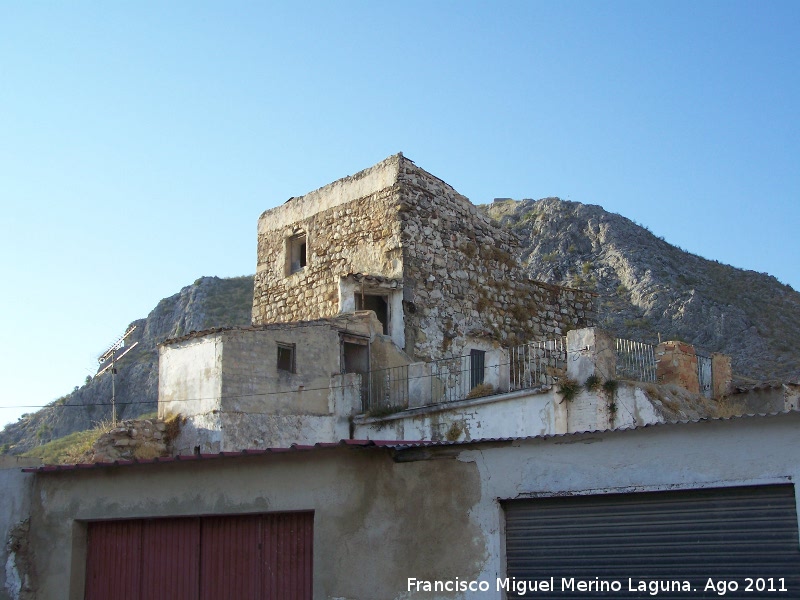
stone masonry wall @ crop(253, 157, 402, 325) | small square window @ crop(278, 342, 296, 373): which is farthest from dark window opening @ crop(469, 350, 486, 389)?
small square window @ crop(278, 342, 296, 373)

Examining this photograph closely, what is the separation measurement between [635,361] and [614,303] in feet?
82.9

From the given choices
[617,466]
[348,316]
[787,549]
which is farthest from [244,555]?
[348,316]

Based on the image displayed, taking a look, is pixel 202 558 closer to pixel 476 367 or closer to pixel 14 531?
pixel 14 531

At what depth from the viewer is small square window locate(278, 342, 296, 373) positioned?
17594 millimetres

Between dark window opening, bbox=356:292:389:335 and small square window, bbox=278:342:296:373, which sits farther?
dark window opening, bbox=356:292:389:335

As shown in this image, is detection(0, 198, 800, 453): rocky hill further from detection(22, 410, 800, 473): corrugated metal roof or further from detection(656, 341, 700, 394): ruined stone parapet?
detection(22, 410, 800, 473): corrugated metal roof

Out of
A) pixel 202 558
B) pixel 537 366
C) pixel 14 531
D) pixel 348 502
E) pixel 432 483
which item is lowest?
pixel 202 558

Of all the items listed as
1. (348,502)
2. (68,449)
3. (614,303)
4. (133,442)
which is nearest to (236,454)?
(348,502)

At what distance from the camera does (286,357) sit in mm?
17750

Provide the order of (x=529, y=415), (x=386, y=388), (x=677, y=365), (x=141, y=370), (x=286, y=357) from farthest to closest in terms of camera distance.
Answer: (x=141, y=370)
(x=386, y=388)
(x=286, y=357)
(x=677, y=365)
(x=529, y=415)

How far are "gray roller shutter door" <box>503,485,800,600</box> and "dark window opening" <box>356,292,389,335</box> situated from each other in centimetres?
1092

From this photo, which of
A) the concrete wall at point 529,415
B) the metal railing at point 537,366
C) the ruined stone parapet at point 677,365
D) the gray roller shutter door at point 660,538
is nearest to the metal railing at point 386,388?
the concrete wall at point 529,415

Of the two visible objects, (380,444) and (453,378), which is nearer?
(380,444)

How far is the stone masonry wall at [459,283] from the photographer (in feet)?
64.7
